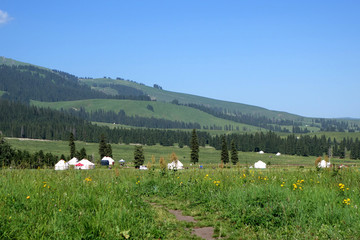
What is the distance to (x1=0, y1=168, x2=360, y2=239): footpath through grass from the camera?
7.68 meters

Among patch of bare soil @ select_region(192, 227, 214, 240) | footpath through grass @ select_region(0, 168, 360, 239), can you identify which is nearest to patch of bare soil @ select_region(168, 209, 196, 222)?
footpath through grass @ select_region(0, 168, 360, 239)

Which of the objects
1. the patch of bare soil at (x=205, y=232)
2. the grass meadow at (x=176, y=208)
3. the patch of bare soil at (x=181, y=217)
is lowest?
the patch of bare soil at (x=205, y=232)

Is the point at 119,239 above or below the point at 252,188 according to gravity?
below

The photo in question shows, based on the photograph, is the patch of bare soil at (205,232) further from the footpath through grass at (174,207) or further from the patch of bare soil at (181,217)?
the patch of bare soil at (181,217)

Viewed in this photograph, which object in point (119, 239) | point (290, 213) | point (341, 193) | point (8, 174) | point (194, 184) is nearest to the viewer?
point (119, 239)

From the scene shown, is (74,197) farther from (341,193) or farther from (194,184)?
(341,193)

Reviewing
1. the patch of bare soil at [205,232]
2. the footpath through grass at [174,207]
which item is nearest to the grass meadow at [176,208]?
Answer: the footpath through grass at [174,207]

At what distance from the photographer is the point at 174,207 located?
10.8 metres

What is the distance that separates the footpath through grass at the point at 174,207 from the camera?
25.2 feet

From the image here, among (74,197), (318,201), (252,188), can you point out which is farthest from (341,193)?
(74,197)

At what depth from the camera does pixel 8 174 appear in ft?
39.2

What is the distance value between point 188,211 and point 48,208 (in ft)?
13.1

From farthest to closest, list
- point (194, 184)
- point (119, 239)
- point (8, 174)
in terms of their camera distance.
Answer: point (194, 184) < point (8, 174) < point (119, 239)

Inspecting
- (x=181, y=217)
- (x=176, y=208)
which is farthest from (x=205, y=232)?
(x=176, y=208)
